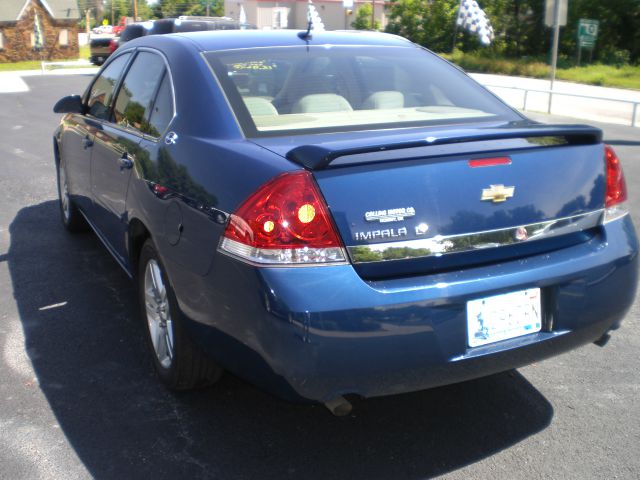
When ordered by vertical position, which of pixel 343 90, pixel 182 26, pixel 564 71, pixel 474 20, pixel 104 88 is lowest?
pixel 564 71

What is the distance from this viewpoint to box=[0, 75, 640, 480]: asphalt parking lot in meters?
3.03

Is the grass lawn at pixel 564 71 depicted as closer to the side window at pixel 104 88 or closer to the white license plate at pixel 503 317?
the side window at pixel 104 88

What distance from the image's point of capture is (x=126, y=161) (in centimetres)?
398

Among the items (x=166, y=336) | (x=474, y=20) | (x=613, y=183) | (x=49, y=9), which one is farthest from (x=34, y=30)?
(x=613, y=183)

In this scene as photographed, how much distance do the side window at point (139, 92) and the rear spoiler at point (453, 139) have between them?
1393mm

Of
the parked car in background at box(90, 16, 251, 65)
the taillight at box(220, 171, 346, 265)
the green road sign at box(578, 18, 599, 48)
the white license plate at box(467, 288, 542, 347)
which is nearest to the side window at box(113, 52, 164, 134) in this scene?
the taillight at box(220, 171, 346, 265)

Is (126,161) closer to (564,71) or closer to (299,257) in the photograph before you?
(299,257)

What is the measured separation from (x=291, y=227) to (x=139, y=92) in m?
1.99

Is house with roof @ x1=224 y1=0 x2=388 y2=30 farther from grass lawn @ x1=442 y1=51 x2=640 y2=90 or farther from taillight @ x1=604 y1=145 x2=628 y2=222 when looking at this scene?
taillight @ x1=604 y1=145 x2=628 y2=222

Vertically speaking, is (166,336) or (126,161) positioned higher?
(126,161)

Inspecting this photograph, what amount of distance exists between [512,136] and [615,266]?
0.68 m

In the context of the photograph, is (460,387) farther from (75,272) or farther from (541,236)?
(75,272)

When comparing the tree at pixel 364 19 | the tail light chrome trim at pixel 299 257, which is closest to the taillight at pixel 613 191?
the tail light chrome trim at pixel 299 257

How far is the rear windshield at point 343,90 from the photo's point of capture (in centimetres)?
347
